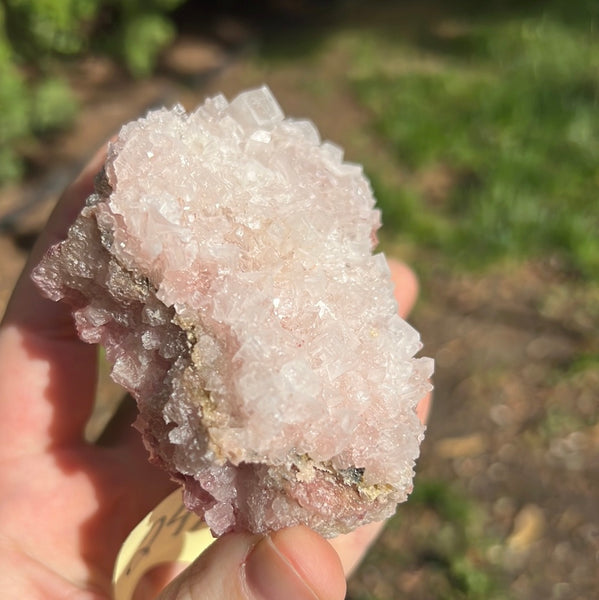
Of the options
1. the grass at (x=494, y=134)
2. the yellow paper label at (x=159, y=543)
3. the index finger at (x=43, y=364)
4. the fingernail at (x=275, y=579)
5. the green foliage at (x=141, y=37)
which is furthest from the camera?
the green foliage at (x=141, y=37)

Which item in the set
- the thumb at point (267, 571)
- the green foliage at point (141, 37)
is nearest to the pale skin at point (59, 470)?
the thumb at point (267, 571)

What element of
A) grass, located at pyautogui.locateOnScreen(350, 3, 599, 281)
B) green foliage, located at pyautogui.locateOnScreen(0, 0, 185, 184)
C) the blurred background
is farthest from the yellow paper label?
green foliage, located at pyautogui.locateOnScreen(0, 0, 185, 184)

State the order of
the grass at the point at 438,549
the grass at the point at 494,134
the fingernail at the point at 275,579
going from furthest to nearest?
the grass at the point at 494,134 < the grass at the point at 438,549 < the fingernail at the point at 275,579

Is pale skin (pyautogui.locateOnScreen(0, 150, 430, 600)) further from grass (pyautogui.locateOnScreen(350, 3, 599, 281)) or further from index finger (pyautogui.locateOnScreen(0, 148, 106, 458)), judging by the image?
grass (pyautogui.locateOnScreen(350, 3, 599, 281))

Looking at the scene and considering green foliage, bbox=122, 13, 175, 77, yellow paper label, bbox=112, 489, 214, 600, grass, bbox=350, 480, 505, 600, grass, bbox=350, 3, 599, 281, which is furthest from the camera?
green foliage, bbox=122, 13, 175, 77

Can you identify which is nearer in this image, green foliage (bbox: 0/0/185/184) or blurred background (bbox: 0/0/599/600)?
blurred background (bbox: 0/0/599/600)

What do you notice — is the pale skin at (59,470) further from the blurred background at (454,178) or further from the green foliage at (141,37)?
the green foliage at (141,37)
